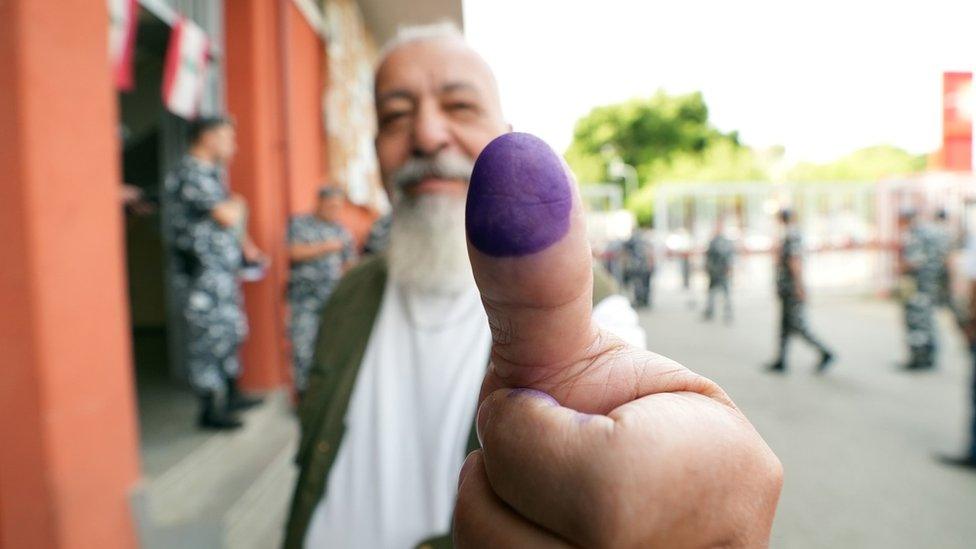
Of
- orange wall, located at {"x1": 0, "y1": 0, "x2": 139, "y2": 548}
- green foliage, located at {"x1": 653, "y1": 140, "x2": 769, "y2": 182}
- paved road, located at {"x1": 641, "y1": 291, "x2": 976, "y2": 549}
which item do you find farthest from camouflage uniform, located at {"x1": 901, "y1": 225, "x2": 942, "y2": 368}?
green foliage, located at {"x1": 653, "y1": 140, "x2": 769, "y2": 182}

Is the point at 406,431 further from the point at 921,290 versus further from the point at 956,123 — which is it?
the point at 956,123

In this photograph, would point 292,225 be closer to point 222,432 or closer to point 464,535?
point 222,432

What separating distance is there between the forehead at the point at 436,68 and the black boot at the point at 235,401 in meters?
2.99

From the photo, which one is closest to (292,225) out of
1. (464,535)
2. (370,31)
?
(464,535)

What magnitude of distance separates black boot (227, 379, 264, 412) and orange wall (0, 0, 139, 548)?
1.47 meters

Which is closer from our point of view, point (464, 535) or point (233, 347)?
point (464, 535)

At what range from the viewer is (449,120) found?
1.24 metres

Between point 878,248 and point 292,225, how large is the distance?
12.6m

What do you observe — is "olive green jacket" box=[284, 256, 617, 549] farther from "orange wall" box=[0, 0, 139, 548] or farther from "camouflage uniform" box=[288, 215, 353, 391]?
"camouflage uniform" box=[288, 215, 353, 391]

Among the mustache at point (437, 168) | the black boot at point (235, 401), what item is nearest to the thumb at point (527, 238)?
the mustache at point (437, 168)

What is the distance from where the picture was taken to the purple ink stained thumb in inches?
13.3

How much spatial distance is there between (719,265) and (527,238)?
390 inches

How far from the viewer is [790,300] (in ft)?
19.0

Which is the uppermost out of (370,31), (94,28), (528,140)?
(370,31)
